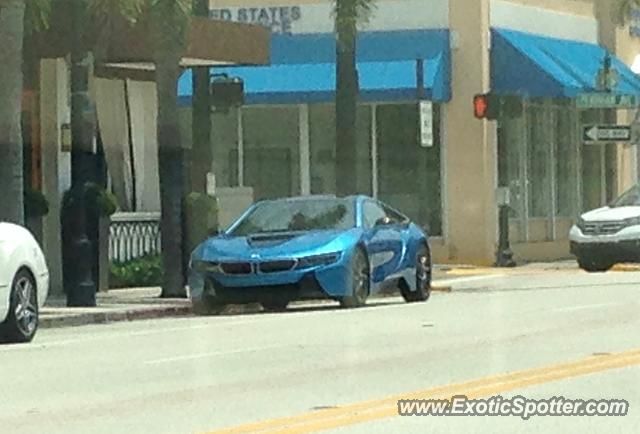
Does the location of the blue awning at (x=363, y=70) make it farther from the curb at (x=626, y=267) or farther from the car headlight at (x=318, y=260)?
the car headlight at (x=318, y=260)

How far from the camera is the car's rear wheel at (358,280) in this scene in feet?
79.8

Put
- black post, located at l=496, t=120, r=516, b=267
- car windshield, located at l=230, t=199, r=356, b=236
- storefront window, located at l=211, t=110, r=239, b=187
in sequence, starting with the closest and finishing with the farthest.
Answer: car windshield, located at l=230, t=199, r=356, b=236 < black post, located at l=496, t=120, r=516, b=267 < storefront window, located at l=211, t=110, r=239, b=187

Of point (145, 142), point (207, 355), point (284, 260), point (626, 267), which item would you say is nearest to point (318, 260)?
point (284, 260)

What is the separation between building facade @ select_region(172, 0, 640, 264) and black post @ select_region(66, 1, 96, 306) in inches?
528

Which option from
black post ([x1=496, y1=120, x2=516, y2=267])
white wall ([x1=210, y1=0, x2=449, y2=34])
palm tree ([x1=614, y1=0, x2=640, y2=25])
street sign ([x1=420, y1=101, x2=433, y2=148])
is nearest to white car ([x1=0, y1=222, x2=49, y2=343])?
street sign ([x1=420, y1=101, x2=433, y2=148])

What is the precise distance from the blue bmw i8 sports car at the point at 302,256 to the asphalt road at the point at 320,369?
0.39 meters

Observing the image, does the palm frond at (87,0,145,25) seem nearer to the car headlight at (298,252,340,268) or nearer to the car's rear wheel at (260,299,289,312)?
the car headlight at (298,252,340,268)

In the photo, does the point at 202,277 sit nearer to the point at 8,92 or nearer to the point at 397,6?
the point at 8,92

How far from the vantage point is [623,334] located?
64.1 feet

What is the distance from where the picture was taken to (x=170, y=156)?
28.1 metres

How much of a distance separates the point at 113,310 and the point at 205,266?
1623mm

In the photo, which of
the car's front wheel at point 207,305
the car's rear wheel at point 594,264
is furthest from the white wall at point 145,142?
the car's rear wheel at point 594,264

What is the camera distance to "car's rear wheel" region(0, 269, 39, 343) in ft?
64.8

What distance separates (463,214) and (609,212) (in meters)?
5.59
